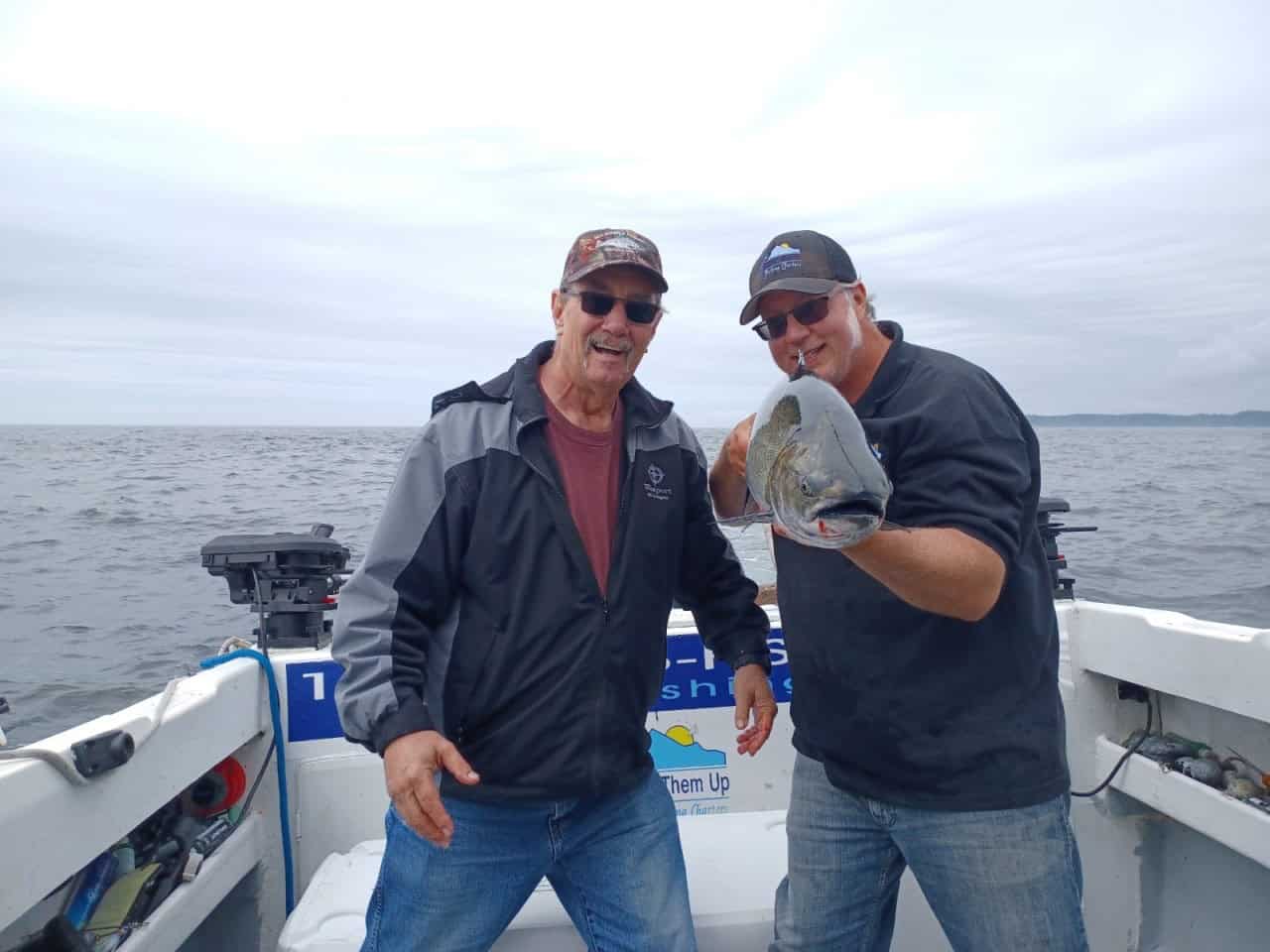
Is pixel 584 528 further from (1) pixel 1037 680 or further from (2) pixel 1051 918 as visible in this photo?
(2) pixel 1051 918

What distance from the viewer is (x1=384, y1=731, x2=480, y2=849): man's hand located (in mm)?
2256

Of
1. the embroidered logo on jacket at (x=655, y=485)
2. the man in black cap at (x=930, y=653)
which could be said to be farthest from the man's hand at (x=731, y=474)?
the embroidered logo on jacket at (x=655, y=485)

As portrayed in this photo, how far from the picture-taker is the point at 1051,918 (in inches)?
90.8

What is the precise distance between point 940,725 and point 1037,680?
281 millimetres

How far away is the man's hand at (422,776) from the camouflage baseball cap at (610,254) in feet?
4.38

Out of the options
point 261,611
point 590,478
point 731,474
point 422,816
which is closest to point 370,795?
point 261,611

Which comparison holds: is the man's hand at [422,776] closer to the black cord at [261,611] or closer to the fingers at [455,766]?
the fingers at [455,766]

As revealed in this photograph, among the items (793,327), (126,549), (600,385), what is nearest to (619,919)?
(600,385)

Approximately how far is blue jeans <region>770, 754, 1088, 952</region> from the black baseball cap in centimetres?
140

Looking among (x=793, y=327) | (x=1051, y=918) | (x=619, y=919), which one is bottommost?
(x=619, y=919)

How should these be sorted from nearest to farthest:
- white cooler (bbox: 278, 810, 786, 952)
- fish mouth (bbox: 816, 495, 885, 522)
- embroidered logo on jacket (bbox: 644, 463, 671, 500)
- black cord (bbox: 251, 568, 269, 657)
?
fish mouth (bbox: 816, 495, 885, 522)
embroidered logo on jacket (bbox: 644, 463, 671, 500)
white cooler (bbox: 278, 810, 786, 952)
black cord (bbox: 251, 568, 269, 657)

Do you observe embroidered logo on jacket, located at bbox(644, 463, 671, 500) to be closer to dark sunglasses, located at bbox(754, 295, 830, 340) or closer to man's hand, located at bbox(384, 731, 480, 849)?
dark sunglasses, located at bbox(754, 295, 830, 340)

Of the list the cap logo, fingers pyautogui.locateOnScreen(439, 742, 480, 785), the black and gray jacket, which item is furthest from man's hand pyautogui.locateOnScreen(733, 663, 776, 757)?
the cap logo

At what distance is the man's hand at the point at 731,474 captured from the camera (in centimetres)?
261
